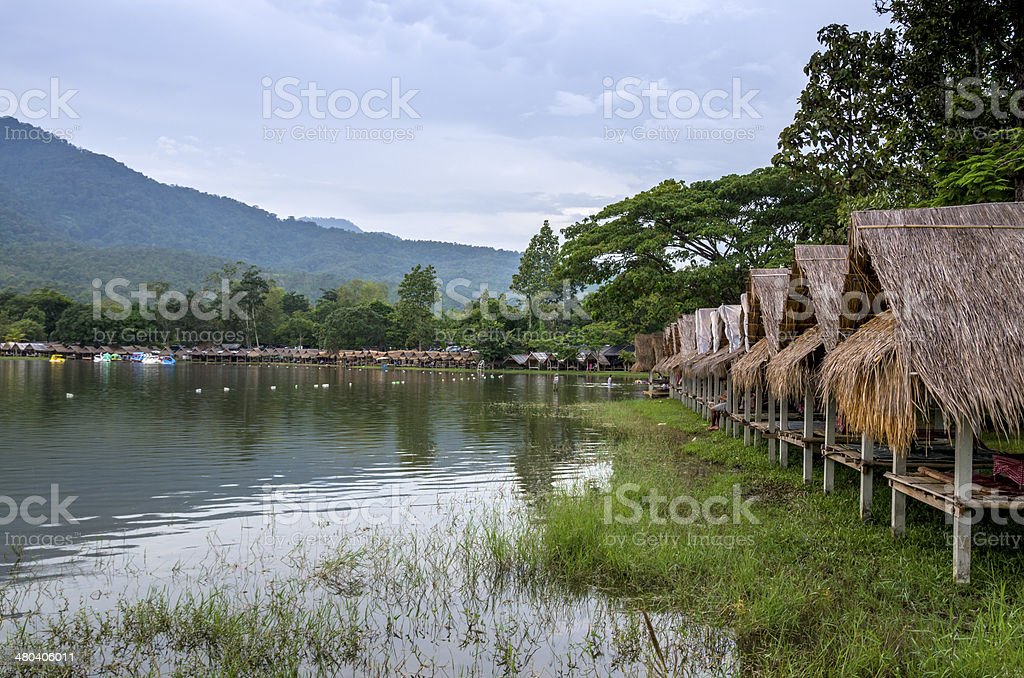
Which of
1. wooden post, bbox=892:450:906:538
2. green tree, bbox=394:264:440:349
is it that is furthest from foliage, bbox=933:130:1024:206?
green tree, bbox=394:264:440:349

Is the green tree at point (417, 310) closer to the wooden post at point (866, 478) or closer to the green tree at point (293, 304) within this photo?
the green tree at point (293, 304)

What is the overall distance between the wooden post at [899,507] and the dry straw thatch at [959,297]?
35.1 inches

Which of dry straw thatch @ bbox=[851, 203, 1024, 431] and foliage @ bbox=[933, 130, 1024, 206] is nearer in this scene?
dry straw thatch @ bbox=[851, 203, 1024, 431]

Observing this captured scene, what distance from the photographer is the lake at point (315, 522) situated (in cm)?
532

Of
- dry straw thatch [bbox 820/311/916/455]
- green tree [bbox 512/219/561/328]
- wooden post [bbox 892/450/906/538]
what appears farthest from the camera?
green tree [bbox 512/219/561/328]

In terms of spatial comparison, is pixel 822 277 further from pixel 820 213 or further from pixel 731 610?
pixel 820 213

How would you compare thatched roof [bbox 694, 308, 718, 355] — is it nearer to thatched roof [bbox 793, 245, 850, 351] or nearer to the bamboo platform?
thatched roof [bbox 793, 245, 850, 351]

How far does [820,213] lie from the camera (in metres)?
23.2

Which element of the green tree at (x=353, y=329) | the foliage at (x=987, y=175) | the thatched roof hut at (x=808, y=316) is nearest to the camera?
the thatched roof hut at (x=808, y=316)

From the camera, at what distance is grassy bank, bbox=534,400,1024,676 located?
14.7 feet

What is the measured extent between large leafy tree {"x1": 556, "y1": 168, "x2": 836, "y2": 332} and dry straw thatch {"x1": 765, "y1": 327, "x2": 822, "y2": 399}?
12.5 m

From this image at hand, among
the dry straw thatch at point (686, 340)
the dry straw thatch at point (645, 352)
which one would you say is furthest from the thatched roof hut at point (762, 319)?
the dry straw thatch at point (645, 352)

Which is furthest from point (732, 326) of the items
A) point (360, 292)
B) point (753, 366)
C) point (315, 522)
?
point (360, 292)

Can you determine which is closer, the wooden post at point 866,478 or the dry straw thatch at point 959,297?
the dry straw thatch at point 959,297
